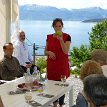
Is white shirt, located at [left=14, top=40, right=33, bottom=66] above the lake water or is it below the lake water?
below

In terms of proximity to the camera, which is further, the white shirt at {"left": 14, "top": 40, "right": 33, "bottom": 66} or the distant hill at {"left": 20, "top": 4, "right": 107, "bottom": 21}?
the distant hill at {"left": 20, "top": 4, "right": 107, "bottom": 21}

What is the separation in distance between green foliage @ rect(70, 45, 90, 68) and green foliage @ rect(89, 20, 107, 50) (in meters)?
0.18

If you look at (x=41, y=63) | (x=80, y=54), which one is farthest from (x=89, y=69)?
(x=41, y=63)

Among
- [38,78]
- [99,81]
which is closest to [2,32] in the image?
[38,78]

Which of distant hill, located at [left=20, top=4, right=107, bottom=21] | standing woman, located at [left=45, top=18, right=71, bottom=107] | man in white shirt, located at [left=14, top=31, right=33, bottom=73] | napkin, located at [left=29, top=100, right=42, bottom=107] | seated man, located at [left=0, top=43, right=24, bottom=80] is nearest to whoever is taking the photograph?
napkin, located at [left=29, top=100, right=42, bottom=107]

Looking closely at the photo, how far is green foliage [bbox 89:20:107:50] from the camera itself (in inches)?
301

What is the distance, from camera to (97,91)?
1993 mm

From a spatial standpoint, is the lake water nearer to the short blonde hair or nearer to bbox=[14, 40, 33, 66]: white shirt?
bbox=[14, 40, 33, 66]: white shirt

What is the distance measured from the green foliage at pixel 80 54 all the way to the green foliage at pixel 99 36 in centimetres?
18

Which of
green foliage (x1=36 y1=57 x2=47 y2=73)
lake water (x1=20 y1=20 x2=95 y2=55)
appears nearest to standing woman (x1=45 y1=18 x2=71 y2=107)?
lake water (x1=20 y1=20 x2=95 y2=55)

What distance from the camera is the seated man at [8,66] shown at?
Answer: 498 cm

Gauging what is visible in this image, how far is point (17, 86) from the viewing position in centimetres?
395

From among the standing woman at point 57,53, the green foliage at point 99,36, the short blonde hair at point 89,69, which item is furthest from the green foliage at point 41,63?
the short blonde hair at point 89,69

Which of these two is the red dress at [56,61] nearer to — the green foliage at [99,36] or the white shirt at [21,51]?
the white shirt at [21,51]
